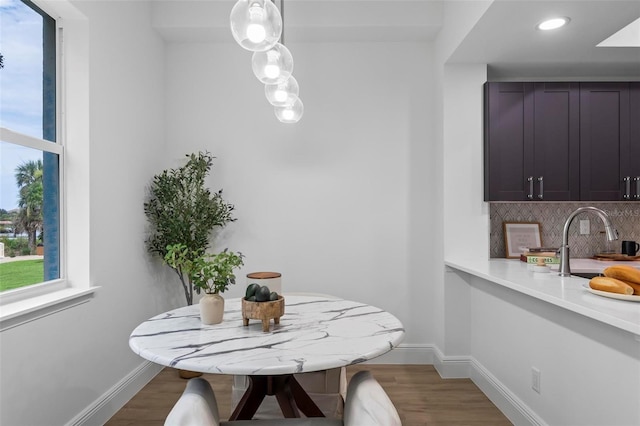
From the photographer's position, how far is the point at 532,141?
3092mm

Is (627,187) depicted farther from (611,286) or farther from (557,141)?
(611,286)

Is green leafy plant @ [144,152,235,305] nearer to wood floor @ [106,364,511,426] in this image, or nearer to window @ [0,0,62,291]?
wood floor @ [106,364,511,426]

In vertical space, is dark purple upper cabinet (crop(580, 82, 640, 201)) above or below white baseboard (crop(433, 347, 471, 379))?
above

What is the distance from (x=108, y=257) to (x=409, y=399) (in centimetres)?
225

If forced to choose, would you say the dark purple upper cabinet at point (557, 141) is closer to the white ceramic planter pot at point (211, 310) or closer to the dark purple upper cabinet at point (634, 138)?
the dark purple upper cabinet at point (634, 138)

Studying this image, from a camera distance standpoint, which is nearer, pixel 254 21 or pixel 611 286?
pixel 254 21

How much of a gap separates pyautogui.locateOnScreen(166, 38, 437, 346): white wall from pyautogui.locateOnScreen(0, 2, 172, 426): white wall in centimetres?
51

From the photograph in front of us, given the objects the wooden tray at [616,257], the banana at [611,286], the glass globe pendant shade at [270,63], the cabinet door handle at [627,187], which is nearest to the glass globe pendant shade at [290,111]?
the glass globe pendant shade at [270,63]

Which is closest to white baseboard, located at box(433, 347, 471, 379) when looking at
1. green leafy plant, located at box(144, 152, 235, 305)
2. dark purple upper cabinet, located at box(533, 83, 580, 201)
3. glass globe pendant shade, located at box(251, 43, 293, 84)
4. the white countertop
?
the white countertop

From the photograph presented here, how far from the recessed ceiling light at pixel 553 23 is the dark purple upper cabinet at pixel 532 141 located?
0.65 meters

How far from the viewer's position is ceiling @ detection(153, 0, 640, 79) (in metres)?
2.78

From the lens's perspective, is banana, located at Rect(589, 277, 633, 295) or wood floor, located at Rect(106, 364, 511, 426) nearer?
banana, located at Rect(589, 277, 633, 295)

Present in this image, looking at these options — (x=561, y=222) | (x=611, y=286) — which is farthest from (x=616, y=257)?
(x=611, y=286)

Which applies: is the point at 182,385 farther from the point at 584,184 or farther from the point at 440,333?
the point at 584,184
